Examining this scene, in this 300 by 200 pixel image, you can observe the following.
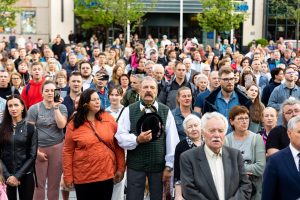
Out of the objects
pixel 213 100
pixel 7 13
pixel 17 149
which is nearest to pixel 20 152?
pixel 17 149

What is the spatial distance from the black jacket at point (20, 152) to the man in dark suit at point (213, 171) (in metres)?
2.64

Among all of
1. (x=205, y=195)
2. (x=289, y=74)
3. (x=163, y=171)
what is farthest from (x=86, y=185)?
(x=289, y=74)

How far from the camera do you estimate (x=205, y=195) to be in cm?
538

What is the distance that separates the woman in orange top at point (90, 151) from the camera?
6.87 meters

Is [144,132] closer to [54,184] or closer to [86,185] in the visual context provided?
[86,185]

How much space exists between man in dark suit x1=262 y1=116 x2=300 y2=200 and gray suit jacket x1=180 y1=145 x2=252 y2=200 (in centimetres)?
37

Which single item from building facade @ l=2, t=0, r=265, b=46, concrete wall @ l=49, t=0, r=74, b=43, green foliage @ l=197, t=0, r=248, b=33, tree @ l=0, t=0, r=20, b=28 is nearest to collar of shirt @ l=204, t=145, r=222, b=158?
green foliage @ l=197, t=0, r=248, b=33

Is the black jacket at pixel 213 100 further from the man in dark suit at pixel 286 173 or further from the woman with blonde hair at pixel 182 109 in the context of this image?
the man in dark suit at pixel 286 173

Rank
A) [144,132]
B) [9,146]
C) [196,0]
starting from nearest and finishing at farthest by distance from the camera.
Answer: [144,132] → [9,146] → [196,0]

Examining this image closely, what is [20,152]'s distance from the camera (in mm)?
7340

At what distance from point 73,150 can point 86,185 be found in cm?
47

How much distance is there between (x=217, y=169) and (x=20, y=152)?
304 centimetres

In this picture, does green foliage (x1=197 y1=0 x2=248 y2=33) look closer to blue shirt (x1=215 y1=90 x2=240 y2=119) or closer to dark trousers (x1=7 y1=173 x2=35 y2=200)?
blue shirt (x1=215 y1=90 x2=240 y2=119)

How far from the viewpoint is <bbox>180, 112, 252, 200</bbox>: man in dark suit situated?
17.7ft
